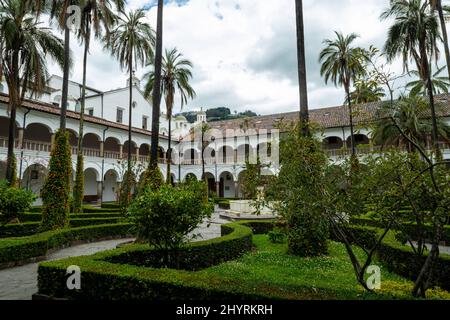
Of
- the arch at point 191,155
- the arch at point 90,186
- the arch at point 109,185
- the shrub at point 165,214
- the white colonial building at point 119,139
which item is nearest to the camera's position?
the shrub at point 165,214

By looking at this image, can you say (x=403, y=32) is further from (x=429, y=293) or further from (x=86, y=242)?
(x=86, y=242)

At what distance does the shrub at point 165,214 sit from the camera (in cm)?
625

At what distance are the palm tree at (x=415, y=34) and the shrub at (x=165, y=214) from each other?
47.6ft

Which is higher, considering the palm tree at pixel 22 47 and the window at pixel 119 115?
the window at pixel 119 115

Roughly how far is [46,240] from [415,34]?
64.2 ft

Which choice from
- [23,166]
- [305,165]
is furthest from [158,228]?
[23,166]

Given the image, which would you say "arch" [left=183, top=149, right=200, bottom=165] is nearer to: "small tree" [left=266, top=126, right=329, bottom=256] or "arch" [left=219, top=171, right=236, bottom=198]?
"arch" [left=219, top=171, right=236, bottom=198]

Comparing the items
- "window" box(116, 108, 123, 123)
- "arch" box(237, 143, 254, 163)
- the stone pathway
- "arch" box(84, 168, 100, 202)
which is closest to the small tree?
the stone pathway

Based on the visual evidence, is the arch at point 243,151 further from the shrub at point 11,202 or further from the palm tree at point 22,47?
the shrub at point 11,202

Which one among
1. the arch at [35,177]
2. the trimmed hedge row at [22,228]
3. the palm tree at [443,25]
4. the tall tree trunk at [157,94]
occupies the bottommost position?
the trimmed hedge row at [22,228]

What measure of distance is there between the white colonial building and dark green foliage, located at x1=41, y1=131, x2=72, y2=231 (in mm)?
11010

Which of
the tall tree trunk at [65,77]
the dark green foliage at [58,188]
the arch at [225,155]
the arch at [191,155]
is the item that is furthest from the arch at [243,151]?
the dark green foliage at [58,188]

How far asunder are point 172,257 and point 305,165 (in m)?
4.13

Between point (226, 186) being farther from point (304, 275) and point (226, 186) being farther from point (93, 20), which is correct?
point (304, 275)
